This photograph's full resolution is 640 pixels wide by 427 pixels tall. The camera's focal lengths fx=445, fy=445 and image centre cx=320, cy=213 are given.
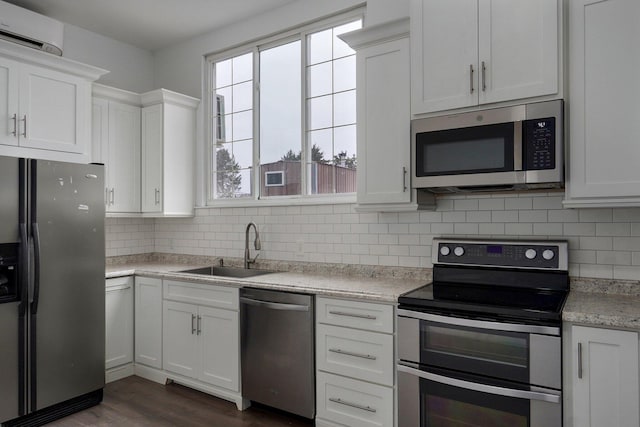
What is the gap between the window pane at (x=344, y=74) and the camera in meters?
3.36

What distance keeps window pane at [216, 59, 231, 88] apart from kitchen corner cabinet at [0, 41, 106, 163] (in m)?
1.12

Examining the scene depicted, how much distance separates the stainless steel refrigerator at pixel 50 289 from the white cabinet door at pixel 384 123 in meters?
1.90

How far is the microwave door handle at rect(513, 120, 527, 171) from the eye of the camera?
7.21 feet

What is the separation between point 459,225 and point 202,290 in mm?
1836

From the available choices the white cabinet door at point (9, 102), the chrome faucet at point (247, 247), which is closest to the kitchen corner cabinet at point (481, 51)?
the chrome faucet at point (247, 247)

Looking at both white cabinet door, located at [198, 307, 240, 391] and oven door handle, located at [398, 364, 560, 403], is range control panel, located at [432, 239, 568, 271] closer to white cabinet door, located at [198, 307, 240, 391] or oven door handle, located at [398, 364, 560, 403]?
oven door handle, located at [398, 364, 560, 403]

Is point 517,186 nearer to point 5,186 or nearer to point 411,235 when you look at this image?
point 411,235

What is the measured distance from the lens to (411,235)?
2.96m

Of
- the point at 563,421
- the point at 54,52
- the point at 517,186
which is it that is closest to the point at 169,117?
the point at 54,52

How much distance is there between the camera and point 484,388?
200 cm

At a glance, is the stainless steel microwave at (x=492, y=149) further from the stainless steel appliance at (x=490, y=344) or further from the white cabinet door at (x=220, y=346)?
the white cabinet door at (x=220, y=346)

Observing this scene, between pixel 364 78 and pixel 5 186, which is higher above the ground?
pixel 364 78

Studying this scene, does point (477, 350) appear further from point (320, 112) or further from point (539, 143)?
point (320, 112)

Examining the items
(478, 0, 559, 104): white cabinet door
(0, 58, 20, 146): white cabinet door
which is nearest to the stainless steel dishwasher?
(478, 0, 559, 104): white cabinet door
